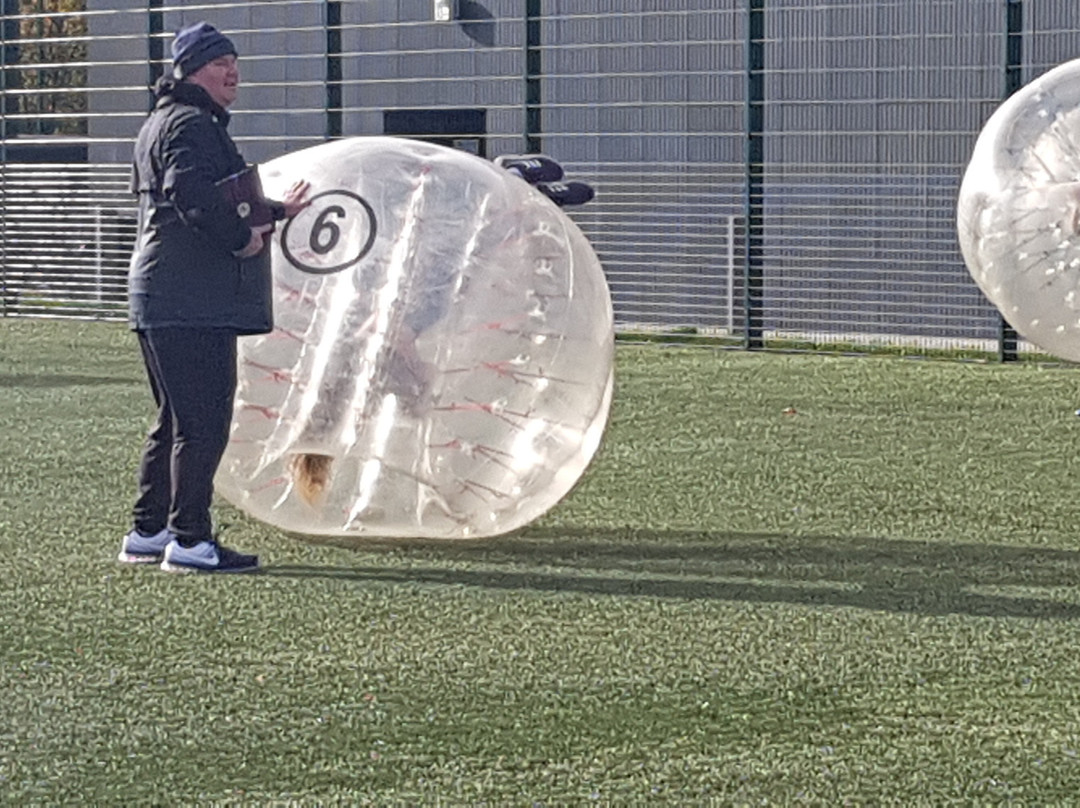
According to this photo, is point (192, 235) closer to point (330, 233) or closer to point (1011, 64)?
point (330, 233)

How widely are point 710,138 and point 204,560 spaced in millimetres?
12439

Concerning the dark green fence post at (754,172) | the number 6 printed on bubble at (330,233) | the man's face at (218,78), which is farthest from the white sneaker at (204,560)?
the dark green fence post at (754,172)

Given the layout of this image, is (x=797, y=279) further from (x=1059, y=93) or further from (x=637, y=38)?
(x=1059, y=93)

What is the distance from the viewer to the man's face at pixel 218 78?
671 centimetres

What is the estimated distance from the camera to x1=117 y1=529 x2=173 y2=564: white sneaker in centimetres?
698

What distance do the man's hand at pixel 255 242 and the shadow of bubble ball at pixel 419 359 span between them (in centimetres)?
26

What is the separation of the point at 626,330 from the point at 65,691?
11.7 metres

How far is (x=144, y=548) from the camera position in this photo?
23.0 feet

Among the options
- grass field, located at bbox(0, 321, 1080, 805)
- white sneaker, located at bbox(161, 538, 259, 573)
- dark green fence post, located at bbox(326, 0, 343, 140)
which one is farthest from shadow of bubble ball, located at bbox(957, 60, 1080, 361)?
dark green fence post, located at bbox(326, 0, 343, 140)

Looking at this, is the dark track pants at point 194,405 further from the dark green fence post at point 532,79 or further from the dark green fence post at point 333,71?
the dark green fence post at point 333,71

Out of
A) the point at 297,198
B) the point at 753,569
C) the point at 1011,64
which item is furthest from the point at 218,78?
the point at 1011,64

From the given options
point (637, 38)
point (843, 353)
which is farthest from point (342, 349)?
point (637, 38)

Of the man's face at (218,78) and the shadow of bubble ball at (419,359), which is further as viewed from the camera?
the man's face at (218,78)

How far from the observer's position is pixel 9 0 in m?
20.4
